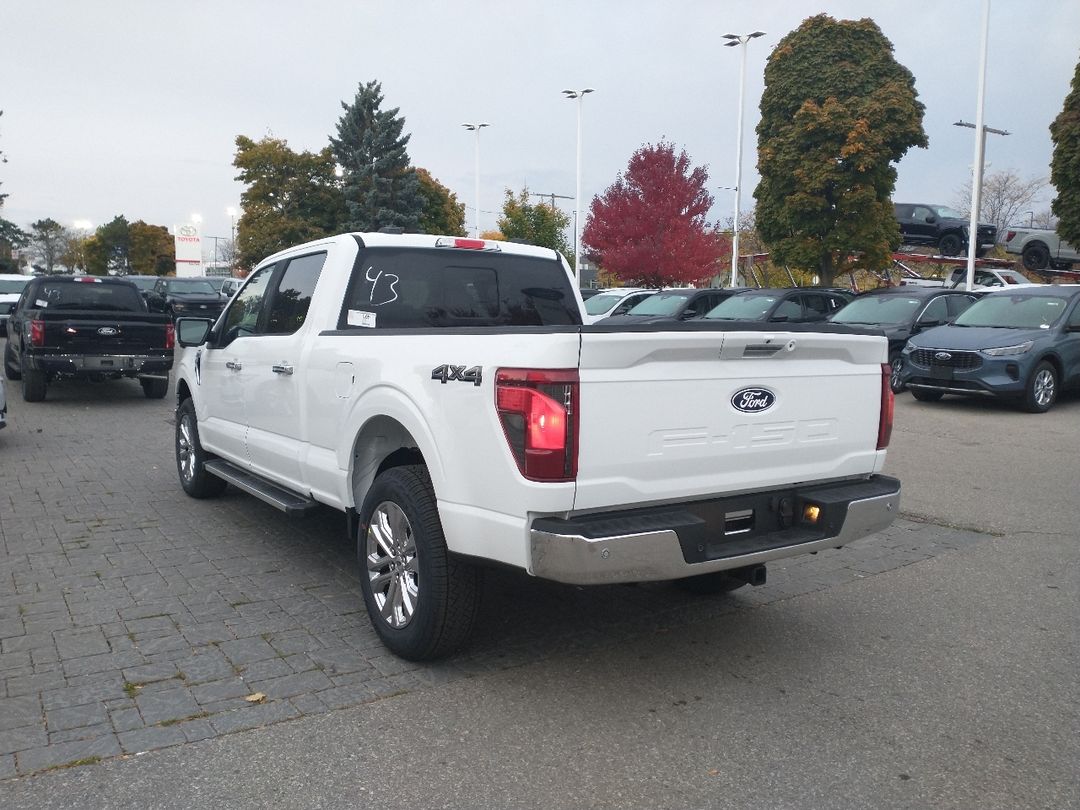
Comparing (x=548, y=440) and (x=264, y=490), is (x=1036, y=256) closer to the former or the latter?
(x=264, y=490)

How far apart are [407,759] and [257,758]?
53 centimetres

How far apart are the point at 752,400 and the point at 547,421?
1.03 m

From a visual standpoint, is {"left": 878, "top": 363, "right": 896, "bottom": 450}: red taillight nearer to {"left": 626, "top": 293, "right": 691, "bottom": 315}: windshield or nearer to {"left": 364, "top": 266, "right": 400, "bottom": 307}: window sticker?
{"left": 364, "top": 266, "right": 400, "bottom": 307}: window sticker

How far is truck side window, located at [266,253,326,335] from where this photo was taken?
5664mm

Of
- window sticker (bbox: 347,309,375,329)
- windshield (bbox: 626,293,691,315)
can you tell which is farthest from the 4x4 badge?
windshield (bbox: 626,293,691,315)

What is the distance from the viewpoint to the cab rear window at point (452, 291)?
17.8 feet

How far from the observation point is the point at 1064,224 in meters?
22.9

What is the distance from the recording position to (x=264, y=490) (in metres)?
5.83

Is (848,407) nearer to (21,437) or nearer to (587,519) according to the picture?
(587,519)

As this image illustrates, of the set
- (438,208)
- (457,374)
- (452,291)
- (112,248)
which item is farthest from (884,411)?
(112,248)

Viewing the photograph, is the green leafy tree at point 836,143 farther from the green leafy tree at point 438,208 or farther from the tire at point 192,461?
the green leafy tree at point 438,208

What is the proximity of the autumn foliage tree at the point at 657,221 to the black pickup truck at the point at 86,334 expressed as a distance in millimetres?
22654

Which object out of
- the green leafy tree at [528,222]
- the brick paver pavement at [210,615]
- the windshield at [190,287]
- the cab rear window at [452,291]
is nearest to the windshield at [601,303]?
the windshield at [190,287]

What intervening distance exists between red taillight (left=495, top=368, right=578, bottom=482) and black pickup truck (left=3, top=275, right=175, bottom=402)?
1153 centimetres
